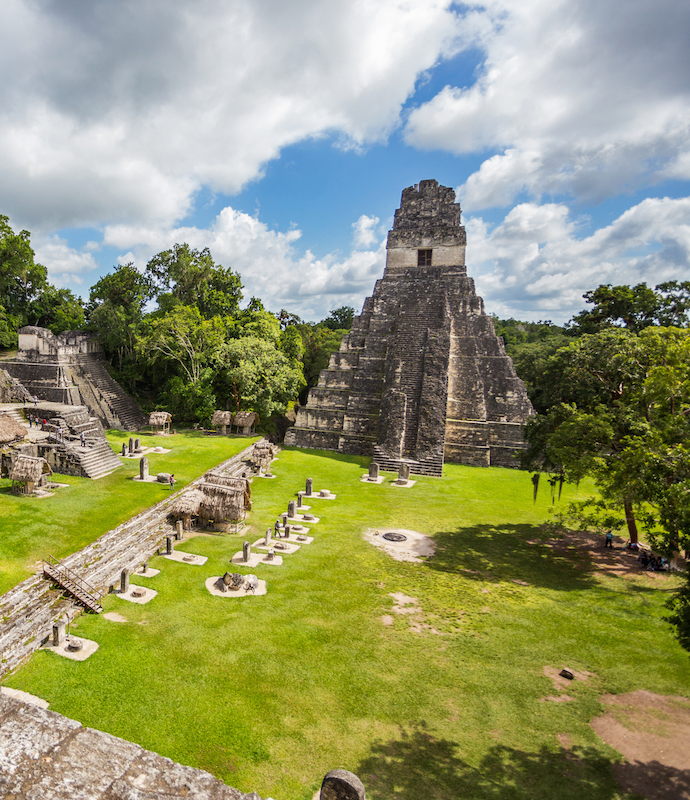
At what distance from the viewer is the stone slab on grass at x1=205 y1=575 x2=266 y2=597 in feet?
36.8

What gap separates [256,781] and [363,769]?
1607 millimetres

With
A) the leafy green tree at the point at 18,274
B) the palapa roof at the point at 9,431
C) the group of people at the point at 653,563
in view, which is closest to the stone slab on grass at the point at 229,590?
the group of people at the point at 653,563

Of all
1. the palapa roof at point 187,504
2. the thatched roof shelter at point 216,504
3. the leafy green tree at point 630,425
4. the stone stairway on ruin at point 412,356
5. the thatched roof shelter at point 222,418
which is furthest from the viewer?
the thatched roof shelter at point 222,418

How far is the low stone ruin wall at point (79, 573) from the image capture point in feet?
28.8

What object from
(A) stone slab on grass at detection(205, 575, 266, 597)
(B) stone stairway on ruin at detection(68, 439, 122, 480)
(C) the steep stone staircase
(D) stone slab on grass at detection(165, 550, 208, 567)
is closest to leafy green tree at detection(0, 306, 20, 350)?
(C) the steep stone staircase

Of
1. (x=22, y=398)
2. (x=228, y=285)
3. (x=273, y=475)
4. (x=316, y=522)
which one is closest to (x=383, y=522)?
(x=316, y=522)

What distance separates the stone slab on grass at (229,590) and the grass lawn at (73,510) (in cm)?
412

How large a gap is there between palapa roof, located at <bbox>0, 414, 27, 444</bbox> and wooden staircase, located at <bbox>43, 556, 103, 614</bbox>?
9.43m

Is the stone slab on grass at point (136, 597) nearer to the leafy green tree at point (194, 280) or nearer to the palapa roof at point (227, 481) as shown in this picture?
the palapa roof at point (227, 481)

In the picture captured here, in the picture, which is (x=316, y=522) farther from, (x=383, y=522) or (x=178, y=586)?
(x=178, y=586)

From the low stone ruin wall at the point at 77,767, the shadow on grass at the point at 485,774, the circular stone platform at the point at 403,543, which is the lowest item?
the shadow on grass at the point at 485,774

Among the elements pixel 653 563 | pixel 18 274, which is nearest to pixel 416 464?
pixel 653 563

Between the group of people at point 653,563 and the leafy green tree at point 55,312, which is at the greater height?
the leafy green tree at point 55,312

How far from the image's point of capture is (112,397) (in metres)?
28.7
